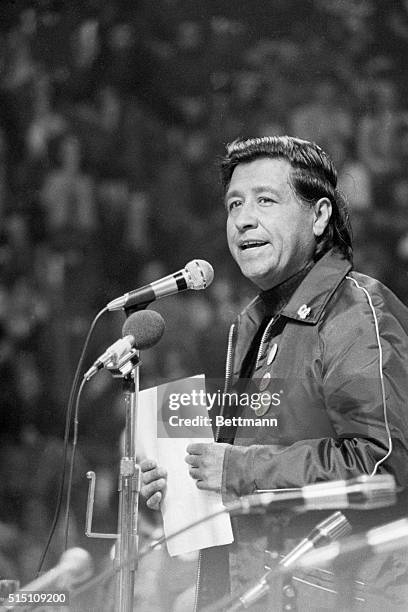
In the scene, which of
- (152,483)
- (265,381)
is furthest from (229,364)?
(152,483)

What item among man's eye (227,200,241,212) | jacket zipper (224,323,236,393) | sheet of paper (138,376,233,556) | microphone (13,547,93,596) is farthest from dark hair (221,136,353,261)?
microphone (13,547,93,596)

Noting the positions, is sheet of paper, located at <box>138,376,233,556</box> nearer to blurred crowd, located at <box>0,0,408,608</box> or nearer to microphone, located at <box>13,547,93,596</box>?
blurred crowd, located at <box>0,0,408,608</box>

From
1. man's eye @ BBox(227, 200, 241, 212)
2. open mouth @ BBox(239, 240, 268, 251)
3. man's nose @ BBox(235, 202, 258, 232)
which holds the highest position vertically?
man's eye @ BBox(227, 200, 241, 212)

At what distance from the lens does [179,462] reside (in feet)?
7.11

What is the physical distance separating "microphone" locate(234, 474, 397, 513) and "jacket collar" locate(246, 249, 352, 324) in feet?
1.33

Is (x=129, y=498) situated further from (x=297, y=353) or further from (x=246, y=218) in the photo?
(x=246, y=218)

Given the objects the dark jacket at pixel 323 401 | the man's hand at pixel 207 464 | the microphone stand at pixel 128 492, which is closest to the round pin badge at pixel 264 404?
the dark jacket at pixel 323 401

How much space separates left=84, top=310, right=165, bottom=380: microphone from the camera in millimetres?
1859

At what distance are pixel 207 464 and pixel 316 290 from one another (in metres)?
0.48

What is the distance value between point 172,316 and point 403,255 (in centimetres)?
64

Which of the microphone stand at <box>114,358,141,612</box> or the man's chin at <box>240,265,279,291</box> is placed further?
the man's chin at <box>240,265,279,291</box>

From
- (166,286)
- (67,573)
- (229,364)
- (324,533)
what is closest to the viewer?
(324,533)

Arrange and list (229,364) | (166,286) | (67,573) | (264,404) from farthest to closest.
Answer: (67,573) → (229,364) → (264,404) → (166,286)

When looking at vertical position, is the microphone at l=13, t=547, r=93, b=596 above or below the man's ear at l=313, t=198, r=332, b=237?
below
